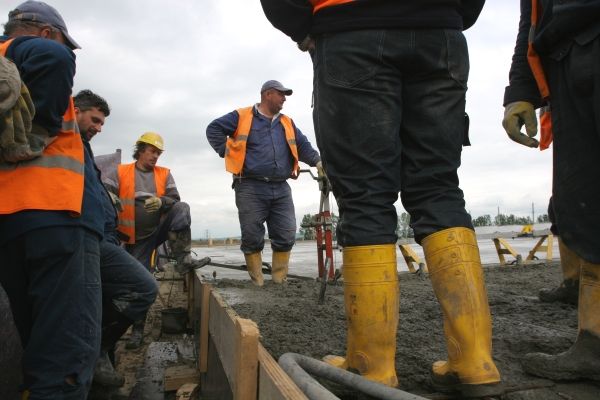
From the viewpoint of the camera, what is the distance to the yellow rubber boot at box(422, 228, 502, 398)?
1412 mm

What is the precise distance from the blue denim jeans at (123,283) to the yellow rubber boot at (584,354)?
229cm

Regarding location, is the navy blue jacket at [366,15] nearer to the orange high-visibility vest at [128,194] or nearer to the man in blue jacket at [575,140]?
the man in blue jacket at [575,140]

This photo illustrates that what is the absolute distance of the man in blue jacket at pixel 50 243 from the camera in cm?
187

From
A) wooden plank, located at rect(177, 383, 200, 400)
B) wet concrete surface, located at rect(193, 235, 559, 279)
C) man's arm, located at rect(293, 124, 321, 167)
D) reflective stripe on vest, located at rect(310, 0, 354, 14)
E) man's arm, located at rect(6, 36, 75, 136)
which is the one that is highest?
man's arm, located at rect(293, 124, 321, 167)

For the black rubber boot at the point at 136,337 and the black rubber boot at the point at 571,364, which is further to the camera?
the black rubber boot at the point at 136,337

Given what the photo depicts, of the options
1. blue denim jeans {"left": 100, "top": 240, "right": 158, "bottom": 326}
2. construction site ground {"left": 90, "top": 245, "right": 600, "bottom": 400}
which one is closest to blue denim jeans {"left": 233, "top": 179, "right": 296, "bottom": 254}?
construction site ground {"left": 90, "top": 245, "right": 600, "bottom": 400}

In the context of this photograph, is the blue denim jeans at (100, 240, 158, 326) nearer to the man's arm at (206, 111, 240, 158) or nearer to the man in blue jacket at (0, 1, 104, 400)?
the man in blue jacket at (0, 1, 104, 400)

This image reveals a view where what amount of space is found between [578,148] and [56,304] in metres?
2.09

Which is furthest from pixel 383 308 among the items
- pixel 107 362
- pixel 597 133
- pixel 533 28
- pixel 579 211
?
pixel 107 362

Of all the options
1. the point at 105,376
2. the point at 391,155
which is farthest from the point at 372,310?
the point at 105,376

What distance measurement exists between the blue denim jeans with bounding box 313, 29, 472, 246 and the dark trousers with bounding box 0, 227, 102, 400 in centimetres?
111

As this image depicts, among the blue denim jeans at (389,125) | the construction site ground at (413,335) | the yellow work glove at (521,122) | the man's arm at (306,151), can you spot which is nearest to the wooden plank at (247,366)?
the construction site ground at (413,335)

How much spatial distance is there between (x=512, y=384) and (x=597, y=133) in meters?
0.90

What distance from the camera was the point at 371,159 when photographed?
1.67 m
